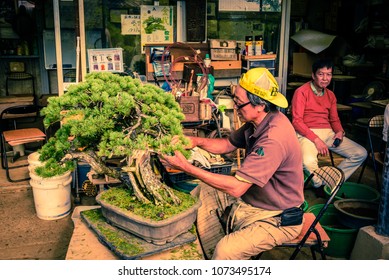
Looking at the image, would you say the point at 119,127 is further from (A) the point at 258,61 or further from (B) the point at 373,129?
(B) the point at 373,129

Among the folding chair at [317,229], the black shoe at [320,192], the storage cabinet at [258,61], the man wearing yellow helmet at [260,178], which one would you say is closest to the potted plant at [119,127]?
the man wearing yellow helmet at [260,178]

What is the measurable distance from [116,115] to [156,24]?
3678mm

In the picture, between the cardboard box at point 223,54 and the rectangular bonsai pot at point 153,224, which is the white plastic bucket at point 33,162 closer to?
the rectangular bonsai pot at point 153,224

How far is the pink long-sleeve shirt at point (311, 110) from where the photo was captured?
5297mm

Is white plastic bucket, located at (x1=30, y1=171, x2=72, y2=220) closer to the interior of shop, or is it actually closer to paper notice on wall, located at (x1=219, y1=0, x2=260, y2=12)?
the interior of shop

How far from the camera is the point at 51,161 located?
3057 millimetres

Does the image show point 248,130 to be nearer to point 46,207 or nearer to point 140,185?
point 140,185

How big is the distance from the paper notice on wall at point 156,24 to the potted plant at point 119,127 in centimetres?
343

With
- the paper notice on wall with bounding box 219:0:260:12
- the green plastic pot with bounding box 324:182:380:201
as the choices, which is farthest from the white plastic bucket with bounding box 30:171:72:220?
the paper notice on wall with bounding box 219:0:260:12

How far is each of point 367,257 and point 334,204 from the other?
0.73 meters

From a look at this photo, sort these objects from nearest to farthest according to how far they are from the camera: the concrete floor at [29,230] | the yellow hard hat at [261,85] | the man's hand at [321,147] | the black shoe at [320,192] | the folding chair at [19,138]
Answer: the yellow hard hat at [261,85] < the concrete floor at [29,230] < the man's hand at [321,147] < the black shoe at [320,192] < the folding chair at [19,138]

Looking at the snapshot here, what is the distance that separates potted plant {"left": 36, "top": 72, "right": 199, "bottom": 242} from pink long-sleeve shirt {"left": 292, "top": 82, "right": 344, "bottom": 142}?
8.45 ft

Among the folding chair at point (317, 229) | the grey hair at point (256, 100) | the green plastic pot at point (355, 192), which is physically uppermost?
the grey hair at point (256, 100)

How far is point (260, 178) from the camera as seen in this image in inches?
115
